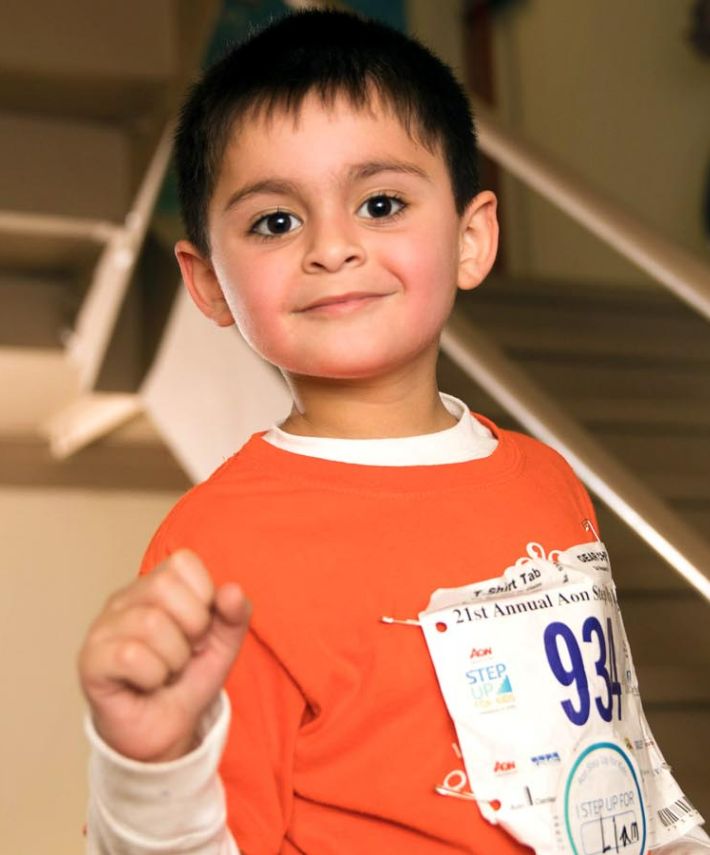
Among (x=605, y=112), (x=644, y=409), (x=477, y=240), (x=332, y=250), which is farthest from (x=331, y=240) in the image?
(x=605, y=112)

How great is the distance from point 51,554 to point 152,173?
2.47m

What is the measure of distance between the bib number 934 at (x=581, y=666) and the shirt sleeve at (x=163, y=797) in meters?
0.27

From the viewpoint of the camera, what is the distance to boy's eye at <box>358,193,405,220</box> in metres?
0.92

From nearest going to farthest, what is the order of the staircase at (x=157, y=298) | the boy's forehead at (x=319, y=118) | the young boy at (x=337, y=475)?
the young boy at (x=337, y=475) → the boy's forehead at (x=319, y=118) → the staircase at (x=157, y=298)

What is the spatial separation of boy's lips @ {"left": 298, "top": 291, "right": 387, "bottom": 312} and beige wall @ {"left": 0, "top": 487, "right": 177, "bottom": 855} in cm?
407

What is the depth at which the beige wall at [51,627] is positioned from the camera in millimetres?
4695

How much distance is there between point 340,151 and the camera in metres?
0.91

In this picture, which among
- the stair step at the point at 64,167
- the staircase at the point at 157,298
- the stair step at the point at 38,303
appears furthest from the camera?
the stair step at the point at 38,303

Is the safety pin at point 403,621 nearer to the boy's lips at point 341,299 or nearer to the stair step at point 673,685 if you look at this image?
the boy's lips at point 341,299

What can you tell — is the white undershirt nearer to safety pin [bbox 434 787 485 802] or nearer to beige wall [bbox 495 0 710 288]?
safety pin [bbox 434 787 485 802]

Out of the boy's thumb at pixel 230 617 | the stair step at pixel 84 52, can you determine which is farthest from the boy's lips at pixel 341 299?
the stair step at pixel 84 52

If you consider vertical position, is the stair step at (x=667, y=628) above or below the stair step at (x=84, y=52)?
below

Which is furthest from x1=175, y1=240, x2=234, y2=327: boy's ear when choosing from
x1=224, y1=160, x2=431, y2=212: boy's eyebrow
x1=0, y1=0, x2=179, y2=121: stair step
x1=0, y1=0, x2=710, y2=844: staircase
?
x1=0, y1=0, x2=179, y2=121: stair step

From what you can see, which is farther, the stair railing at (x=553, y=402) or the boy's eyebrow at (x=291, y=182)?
the stair railing at (x=553, y=402)
